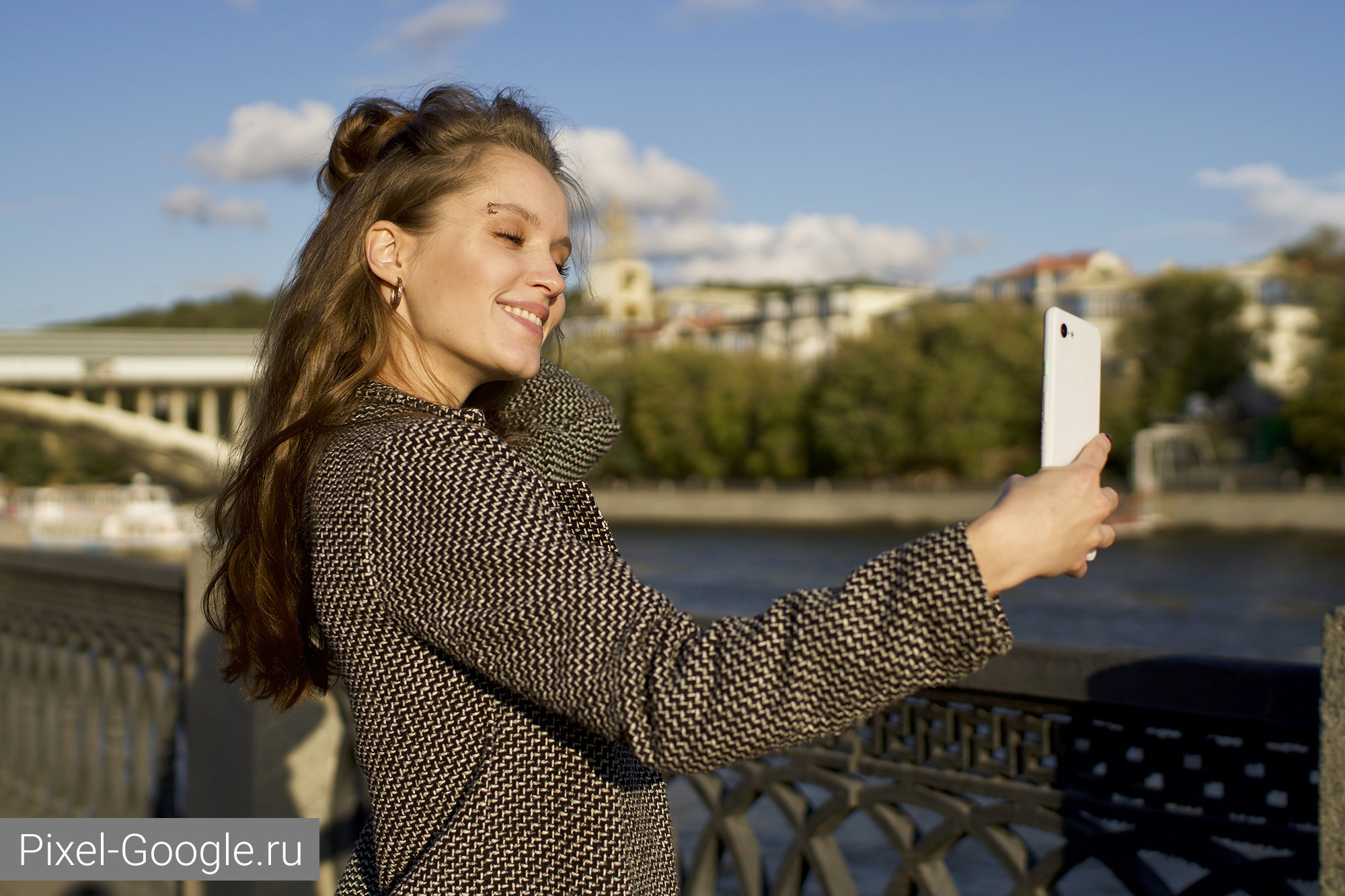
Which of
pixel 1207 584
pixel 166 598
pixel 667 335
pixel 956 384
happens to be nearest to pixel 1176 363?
pixel 956 384

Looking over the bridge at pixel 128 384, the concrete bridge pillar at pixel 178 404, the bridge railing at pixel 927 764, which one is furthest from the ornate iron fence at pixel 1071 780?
the concrete bridge pillar at pixel 178 404

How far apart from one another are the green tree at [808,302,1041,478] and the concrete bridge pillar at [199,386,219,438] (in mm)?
21356

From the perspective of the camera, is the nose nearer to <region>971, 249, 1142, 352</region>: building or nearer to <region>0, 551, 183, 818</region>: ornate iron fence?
<region>0, 551, 183, 818</region>: ornate iron fence

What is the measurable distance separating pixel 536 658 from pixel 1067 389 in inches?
16.0

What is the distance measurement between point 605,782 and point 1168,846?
80cm

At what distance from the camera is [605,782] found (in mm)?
966

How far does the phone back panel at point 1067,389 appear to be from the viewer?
0.87m

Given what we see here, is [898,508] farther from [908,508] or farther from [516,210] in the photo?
[516,210]

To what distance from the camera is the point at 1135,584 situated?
24766 millimetres

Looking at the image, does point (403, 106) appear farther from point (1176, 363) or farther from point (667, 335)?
point (667, 335)

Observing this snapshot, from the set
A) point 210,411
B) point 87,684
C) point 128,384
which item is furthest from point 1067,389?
point 210,411

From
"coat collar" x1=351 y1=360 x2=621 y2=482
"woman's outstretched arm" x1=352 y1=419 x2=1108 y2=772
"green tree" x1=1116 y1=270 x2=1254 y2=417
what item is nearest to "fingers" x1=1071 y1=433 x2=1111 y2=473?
"woman's outstretched arm" x1=352 y1=419 x2=1108 y2=772

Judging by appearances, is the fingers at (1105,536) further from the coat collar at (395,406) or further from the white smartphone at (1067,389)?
the coat collar at (395,406)

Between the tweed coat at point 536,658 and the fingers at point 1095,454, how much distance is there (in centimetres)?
12
